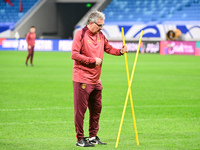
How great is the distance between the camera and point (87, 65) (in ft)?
23.0

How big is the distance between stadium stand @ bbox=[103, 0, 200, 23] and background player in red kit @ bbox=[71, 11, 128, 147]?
39074 mm

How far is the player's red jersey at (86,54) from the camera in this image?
22.5 ft

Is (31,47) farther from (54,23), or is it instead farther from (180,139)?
(54,23)

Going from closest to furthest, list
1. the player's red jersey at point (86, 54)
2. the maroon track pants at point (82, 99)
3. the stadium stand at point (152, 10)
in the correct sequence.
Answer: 1. the player's red jersey at point (86, 54)
2. the maroon track pants at point (82, 99)
3. the stadium stand at point (152, 10)

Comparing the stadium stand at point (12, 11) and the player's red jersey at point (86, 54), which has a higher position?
the stadium stand at point (12, 11)

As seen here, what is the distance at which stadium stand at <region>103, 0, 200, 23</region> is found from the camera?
46031 mm

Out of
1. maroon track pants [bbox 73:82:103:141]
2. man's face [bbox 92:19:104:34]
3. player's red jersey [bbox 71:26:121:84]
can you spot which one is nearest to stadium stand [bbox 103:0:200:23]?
maroon track pants [bbox 73:82:103:141]

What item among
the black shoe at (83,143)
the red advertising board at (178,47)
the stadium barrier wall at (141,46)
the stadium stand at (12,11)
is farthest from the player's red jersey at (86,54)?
the stadium stand at (12,11)

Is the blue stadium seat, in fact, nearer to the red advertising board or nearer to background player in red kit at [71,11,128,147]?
the red advertising board

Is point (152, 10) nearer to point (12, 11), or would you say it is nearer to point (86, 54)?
point (12, 11)

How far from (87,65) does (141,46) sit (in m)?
35.1

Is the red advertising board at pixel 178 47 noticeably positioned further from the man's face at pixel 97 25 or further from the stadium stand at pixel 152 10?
the man's face at pixel 97 25

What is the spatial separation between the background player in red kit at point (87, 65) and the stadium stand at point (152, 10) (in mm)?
39074

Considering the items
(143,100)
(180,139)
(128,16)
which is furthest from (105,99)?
(128,16)
